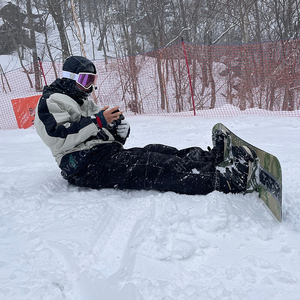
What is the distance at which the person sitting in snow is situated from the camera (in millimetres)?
2234

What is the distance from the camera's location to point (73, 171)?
2.51 meters

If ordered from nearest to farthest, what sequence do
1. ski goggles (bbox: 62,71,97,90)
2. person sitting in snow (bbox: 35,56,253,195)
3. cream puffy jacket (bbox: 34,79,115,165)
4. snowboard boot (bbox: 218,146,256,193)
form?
snowboard boot (bbox: 218,146,256,193), person sitting in snow (bbox: 35,56,253,195), cream puffy jacket (bbox: 34,79,115,165), ski goggles (bbox: 62,71,97,90)

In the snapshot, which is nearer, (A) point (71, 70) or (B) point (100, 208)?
(B) point (100, 208)

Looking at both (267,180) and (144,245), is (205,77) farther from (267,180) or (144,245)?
(144,245)

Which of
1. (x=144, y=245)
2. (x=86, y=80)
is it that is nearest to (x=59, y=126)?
(x=86, y=80)

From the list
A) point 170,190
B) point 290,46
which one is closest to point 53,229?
point 170,190

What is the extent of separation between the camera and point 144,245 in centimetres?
158

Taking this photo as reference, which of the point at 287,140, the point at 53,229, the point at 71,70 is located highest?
the point at 71,70

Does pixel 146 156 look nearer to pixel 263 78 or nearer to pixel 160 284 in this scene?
pixel 160 284

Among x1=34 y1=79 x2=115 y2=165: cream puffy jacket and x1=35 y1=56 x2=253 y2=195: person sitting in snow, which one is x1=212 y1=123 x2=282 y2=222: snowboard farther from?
x1=34 y1=79 x2=115 y2=165: cream puffy jacket

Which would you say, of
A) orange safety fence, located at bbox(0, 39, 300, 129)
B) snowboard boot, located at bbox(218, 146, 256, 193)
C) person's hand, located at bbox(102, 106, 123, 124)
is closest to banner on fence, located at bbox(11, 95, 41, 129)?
orange safety fence, located at bbox(0, 39, 300, 129)

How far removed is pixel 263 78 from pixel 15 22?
922 inches

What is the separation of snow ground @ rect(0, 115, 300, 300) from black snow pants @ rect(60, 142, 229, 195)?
3.8 inches

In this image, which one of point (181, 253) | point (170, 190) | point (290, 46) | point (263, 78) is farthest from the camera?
point (263, 78)
